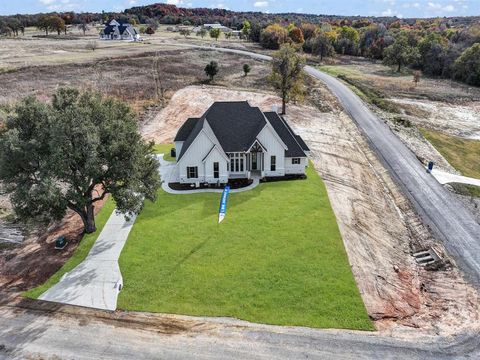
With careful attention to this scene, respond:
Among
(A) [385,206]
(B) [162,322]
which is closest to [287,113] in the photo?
(A) [385,206]

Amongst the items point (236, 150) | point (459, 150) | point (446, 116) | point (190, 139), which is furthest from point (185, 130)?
point (446, 116)

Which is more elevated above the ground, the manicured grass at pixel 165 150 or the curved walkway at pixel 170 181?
the manicured grass at pixel 165 150

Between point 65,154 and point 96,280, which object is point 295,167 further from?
point 65,154

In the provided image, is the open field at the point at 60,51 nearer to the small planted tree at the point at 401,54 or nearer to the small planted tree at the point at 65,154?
the small planted tree at the point at 401,54

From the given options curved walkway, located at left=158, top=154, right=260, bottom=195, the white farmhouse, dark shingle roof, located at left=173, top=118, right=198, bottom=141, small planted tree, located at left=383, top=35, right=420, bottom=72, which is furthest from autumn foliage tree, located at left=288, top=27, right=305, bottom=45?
curved walkway, located at left=158, top=154, right=260, bottom=195

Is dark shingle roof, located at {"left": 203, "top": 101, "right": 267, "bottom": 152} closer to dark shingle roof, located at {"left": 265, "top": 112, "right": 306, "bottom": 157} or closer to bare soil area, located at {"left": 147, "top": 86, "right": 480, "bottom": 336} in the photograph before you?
dark shingle roof, located at {"left": 265, "top": 112, "right": 306, "bottom": 157}

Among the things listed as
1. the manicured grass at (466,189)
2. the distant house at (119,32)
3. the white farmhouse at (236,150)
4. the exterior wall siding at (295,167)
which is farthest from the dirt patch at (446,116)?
the distant house at (119,32)
